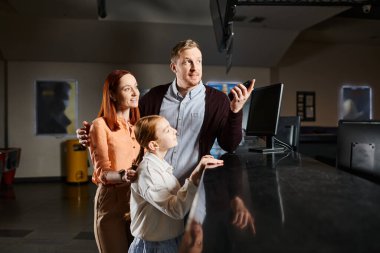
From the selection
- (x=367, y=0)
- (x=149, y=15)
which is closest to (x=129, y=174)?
(x=367, y=0)

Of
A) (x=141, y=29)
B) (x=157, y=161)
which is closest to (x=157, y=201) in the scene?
(x=157, y=161)

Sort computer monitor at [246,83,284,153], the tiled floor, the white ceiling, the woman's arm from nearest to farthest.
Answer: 1. the woman's arm
2. computer monitor at [246,83,284,153]
3. the tiled floor
4. the white ceiling

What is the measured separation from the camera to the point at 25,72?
7094 millimetres

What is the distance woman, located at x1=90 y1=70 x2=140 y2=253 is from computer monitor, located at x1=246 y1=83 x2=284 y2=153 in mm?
Result: 863

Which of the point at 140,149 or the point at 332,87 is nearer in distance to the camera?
the point at 140,149

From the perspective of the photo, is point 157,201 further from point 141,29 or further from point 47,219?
point 141,29

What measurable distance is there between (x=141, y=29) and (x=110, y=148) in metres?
5.25

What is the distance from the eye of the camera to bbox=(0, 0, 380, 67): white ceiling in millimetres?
5809

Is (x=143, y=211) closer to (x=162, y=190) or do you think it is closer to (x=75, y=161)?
(x=162, y=190)

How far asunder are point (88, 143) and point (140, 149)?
0.89ft

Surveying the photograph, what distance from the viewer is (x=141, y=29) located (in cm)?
656

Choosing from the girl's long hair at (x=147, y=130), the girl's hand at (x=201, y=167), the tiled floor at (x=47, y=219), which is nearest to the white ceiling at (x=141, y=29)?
the tiled floor at (x=47, y=219)

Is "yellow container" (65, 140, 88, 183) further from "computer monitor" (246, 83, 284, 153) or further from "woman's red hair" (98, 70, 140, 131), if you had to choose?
"woman's red hair" (98, 70, 140, 131)

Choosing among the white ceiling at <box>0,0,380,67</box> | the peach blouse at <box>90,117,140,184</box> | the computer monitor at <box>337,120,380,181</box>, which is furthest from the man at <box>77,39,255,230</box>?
the white ceiling at <box>0,0,380,67</box>
